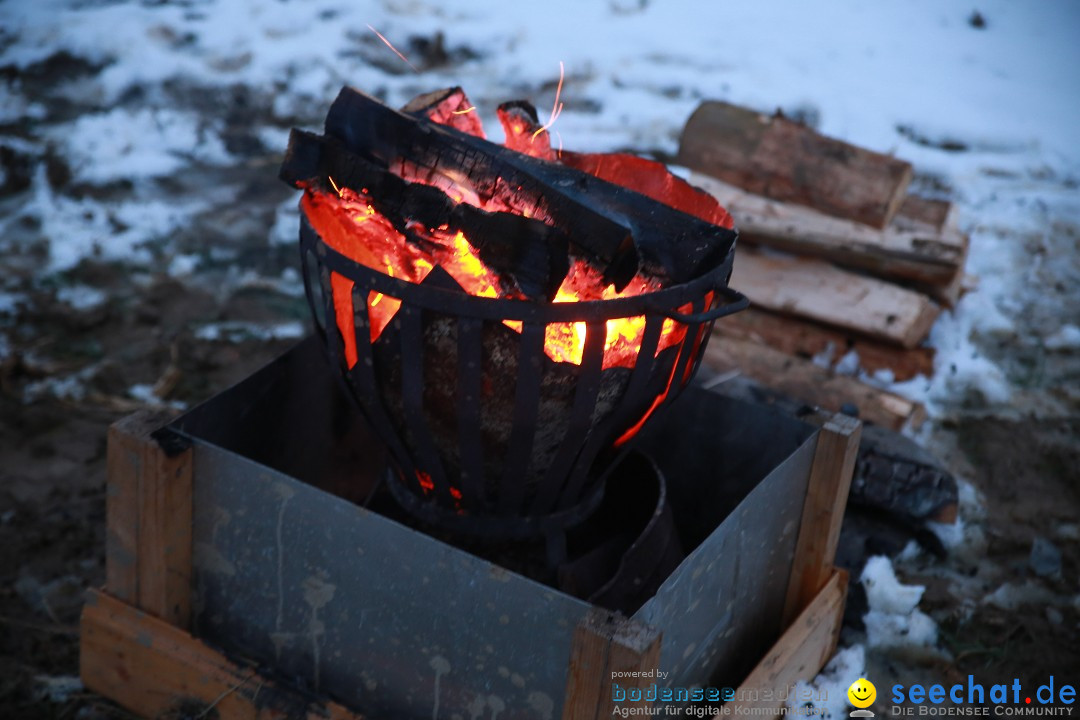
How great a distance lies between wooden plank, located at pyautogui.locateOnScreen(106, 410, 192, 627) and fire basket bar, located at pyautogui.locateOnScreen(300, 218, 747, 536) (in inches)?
14.8

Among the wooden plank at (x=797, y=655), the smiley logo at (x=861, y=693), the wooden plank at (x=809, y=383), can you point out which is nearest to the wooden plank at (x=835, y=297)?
the wooden plank at (x=809, y=383)

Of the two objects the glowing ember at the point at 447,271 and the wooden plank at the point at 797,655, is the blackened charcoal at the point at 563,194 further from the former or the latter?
the wooden plank at the point at 797,655

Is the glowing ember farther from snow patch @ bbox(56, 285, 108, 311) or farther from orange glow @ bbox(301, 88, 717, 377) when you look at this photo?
snow patch @ bbox(56, 285, 108, 311)

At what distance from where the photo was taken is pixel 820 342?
12.2ft

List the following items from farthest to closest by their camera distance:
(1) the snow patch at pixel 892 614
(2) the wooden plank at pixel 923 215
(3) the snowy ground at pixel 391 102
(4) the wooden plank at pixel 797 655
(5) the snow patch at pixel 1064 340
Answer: (5) the snow patch at pixel 1064 340, (2) the wooden plank at pixel 923 215, (3) the snowy ground at pixel 391 102, (1) the snow patch at pixel 892 614, (4) the wooden plank at pixel 797 655

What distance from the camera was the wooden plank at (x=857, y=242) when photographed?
3650 mm

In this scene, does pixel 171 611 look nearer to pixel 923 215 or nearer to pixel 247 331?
pixel 247 331

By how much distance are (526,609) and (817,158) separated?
8.42 feet

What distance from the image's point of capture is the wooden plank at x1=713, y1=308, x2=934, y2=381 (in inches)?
145

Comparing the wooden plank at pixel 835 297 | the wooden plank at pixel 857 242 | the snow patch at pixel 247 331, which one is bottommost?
the snow patch at pixel 247 331

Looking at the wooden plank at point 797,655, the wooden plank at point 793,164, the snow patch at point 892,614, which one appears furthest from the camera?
the wooden plank at point 793,164

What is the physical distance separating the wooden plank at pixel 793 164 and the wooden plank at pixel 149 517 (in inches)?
99.0

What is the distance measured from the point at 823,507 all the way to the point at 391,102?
3.69 m

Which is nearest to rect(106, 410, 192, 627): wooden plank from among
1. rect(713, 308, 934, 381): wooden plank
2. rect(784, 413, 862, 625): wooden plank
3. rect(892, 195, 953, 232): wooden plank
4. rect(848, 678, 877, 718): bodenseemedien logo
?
rect(784, 413, 862, 625): wooden plank
